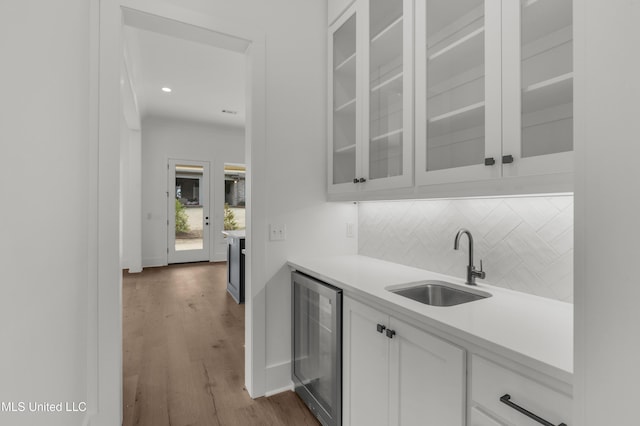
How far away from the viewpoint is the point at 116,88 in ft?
5.48

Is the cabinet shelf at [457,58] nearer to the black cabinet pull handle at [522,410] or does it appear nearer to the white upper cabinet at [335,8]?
the white upper cabinet at [335,8]

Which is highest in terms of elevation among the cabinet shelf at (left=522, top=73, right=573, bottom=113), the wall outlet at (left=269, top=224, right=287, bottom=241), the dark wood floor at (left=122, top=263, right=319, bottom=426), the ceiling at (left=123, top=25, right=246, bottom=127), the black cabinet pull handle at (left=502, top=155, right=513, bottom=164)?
the ceiling at (left=123, top=25, right=246, bottom=127)

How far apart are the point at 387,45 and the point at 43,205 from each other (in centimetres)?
177

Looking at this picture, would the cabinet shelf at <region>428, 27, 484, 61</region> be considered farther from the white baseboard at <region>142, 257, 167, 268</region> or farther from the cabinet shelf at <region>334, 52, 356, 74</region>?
the white baseboard at <region>142, 257, 167, 268</region>

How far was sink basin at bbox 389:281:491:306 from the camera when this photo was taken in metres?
1.60

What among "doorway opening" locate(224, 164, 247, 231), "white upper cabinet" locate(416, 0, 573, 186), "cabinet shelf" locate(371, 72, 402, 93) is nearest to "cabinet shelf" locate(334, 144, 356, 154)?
"cabinet shelf" locate(371, 72, 402, 93)

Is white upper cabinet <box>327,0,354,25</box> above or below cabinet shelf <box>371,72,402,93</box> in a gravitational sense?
above

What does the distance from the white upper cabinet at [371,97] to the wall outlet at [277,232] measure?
45 cm

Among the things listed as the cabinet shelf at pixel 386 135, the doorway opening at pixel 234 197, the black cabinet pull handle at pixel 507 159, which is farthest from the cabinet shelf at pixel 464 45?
the doorway opening at pixel 234 197

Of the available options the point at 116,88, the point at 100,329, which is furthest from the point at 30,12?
the point at 100,329

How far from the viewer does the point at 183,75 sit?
4.32 metres

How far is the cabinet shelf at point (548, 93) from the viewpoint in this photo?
1.03 meters

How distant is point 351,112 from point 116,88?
4.54 feet

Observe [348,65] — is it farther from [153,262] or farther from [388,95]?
[153,262]
